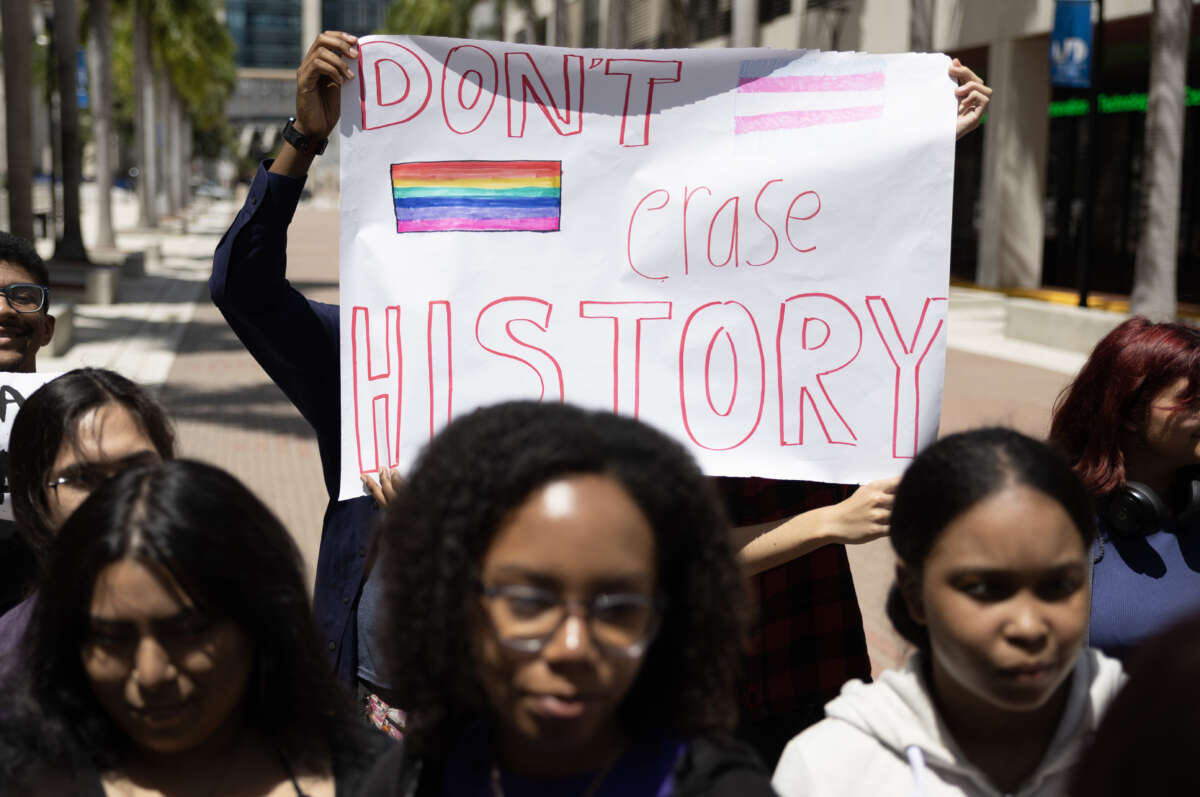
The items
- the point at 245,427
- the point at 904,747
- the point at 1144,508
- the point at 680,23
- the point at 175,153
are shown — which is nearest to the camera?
the point at 904,747

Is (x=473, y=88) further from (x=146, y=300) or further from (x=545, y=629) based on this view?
(x=146, y=300)

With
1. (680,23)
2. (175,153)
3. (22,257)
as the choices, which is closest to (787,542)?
(22,257)

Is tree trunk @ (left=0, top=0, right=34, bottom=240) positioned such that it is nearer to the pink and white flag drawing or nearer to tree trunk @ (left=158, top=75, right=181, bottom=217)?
the pink and white flag drawing

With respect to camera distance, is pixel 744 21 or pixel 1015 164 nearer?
pixel 744 21

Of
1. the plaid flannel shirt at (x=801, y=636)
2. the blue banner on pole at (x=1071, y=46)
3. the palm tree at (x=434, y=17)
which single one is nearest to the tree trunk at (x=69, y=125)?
the blue banner on pole at (x=1071, y=46)

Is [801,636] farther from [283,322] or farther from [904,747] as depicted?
[283,322]

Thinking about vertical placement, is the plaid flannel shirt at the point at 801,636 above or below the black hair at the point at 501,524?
below

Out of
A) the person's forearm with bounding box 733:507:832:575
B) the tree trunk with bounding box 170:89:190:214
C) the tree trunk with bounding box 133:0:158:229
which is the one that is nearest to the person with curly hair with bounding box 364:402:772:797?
the person's forearm with bounding box 733:507:832:575

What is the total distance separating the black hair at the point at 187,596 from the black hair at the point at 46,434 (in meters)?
0.63

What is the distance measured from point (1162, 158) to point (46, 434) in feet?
51.4

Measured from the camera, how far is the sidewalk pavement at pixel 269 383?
812cm

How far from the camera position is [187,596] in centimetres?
186

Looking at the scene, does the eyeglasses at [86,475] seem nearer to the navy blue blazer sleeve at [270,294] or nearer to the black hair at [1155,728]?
the navy blue blazer sleeve at [270,294]

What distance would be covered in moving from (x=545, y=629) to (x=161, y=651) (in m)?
0.59
